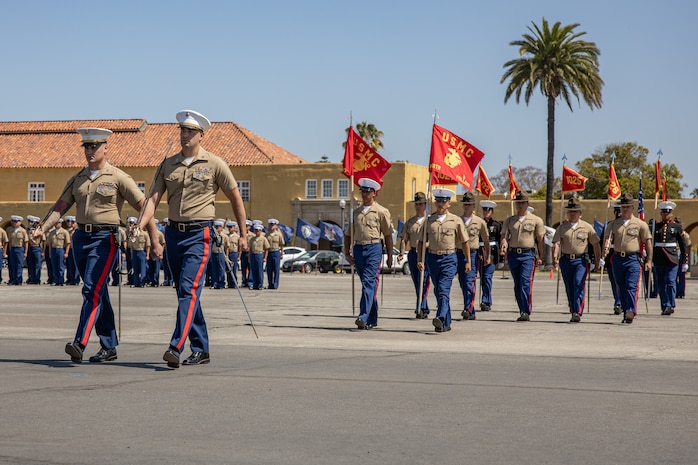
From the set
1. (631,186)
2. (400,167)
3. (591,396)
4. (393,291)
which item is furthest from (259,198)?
(591,396)

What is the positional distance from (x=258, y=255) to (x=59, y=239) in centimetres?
630

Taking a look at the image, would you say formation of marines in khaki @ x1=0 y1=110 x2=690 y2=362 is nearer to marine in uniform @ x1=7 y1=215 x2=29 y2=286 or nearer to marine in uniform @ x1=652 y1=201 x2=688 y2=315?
marine in uniform @ x1=652 y1=201 x2=688 y2=315

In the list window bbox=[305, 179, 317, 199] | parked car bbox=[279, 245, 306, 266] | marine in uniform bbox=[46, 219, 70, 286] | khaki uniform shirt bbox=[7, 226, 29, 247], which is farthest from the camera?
window bbox=[305, 179, 317, 199]

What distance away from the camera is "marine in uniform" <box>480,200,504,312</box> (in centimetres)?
1906

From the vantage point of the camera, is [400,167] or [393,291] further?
[400,167]

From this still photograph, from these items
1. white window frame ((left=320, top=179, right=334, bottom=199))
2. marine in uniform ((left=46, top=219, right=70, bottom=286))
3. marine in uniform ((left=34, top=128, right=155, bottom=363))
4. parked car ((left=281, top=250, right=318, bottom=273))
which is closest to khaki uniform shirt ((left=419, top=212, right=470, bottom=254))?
marine in uniform ((left=34, top=128, right=155, bottom=363))

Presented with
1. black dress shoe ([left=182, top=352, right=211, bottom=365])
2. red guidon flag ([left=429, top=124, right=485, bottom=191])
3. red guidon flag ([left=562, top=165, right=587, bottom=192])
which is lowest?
black dress shoe ([left=182, top=352, right=211, bottom=365])

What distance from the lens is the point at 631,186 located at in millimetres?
79375

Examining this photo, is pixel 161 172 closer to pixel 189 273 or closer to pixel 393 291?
pixel 189 273

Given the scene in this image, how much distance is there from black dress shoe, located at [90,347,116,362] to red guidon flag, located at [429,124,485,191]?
8603mm

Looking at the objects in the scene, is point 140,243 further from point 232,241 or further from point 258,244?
point 258,244

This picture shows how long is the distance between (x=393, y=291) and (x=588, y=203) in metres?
38.2

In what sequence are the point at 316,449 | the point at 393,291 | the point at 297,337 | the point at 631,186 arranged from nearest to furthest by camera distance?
the point at 316,449, the point at 297,337, the point at 393,291, the point at 631,186

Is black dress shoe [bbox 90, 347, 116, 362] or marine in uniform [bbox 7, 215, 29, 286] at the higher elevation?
marine in uniform [bbox 7, 215, 29, 286]
